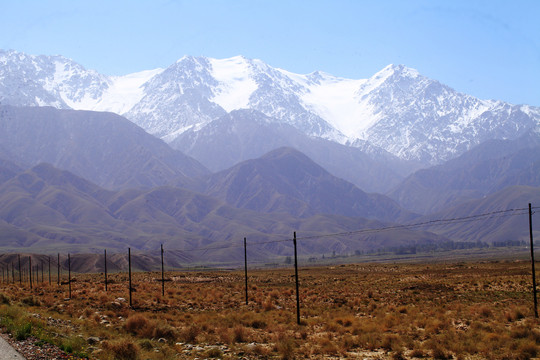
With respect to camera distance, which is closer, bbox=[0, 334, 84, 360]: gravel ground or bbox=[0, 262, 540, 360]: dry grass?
bbox=[0, 334, 84, 360]: gravel ground

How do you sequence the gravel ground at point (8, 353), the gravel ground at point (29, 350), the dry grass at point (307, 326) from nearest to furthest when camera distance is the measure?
the gravel ground at point (8, 353) < the gravel ground at point (29, 350) < the dry grass at point (307, 326)

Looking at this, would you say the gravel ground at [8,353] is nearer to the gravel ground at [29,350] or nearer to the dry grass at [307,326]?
the gravel ground at [29,350]

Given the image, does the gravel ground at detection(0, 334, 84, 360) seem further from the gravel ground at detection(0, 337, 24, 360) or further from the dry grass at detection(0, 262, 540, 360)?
the dry grass at detection(0, 262, 540, 360)

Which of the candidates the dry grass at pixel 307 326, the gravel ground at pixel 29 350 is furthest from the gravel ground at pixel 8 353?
the dry grass at pixel 307 326

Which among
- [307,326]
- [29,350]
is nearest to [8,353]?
[29,350]

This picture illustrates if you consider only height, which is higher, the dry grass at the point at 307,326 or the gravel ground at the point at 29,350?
the gravel ground at the point at 29,350

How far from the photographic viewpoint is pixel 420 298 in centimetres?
5088

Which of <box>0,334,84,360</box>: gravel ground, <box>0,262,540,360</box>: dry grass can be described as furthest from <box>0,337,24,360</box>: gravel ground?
<box>0,262,540,360</box>: dry grass

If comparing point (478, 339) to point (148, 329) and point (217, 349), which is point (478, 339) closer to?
point (217, 349)

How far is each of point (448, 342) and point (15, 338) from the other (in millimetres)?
19107

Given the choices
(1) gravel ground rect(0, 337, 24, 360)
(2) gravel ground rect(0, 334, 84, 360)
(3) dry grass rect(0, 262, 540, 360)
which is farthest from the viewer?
(3) dry grass rect(0, 262, 540, 360)

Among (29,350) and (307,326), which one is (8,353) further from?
(307,326)

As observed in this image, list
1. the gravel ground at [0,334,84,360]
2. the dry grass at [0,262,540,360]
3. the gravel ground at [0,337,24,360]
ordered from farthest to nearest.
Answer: the dry grass at [0,262,540,360] < the gravel ground at [0,334,84,360] < the gravel ground at [0,337,24,360]

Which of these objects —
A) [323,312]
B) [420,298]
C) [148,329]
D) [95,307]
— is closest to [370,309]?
[323,312]
